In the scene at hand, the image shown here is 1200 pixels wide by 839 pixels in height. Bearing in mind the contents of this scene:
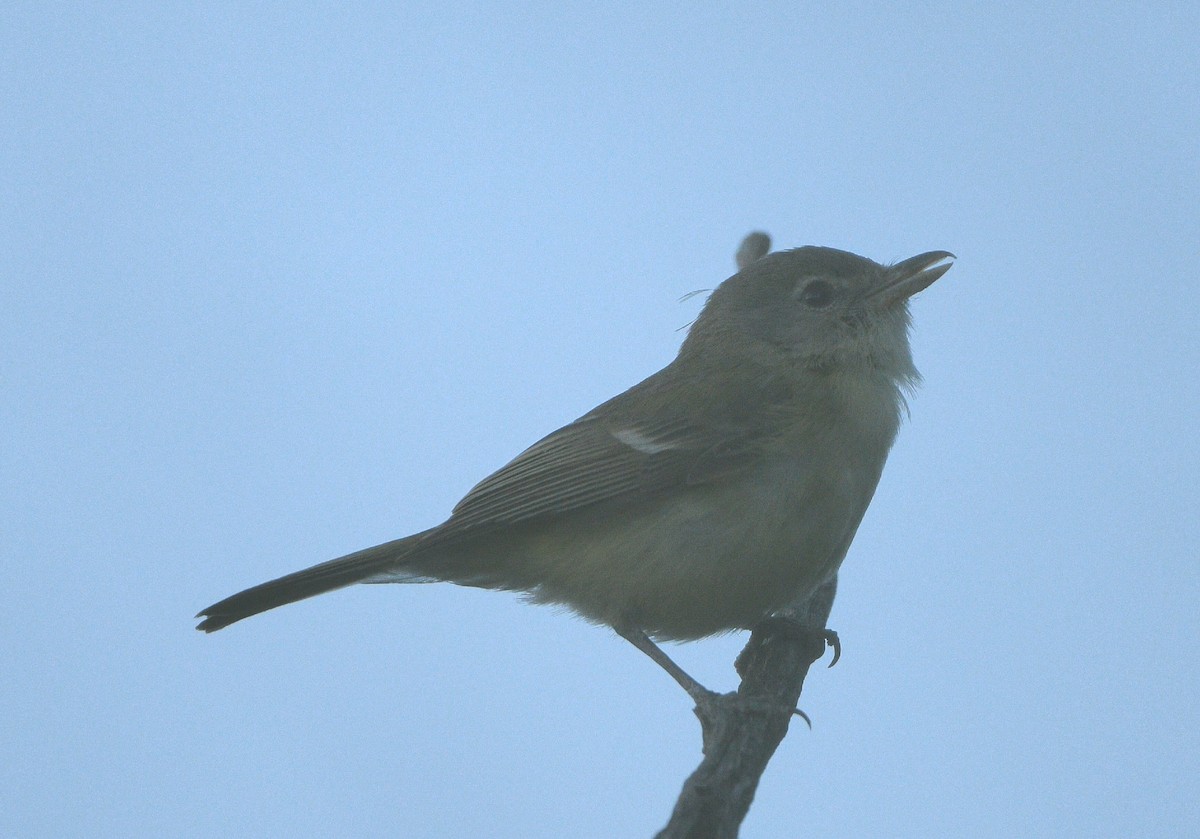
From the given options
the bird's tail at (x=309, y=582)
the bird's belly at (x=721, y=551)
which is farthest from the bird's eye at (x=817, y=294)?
the bird's tail at (x=309, y=582)

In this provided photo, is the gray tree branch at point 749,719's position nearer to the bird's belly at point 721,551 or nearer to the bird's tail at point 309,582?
the bird's belly at point 721,551

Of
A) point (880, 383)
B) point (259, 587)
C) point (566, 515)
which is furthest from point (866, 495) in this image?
point (259, 587)

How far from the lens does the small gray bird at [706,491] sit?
4570 millimetres

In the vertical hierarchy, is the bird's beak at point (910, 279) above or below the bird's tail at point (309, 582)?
above

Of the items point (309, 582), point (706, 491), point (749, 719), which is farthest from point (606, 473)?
point (309, 582)

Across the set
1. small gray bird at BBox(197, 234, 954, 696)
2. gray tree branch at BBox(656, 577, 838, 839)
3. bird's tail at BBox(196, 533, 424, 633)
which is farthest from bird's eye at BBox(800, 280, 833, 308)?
bird's tail at BBox(196, 533, 424, 633)

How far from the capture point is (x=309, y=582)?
493 centimetres

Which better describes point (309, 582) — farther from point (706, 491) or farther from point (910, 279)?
point (910, 279)

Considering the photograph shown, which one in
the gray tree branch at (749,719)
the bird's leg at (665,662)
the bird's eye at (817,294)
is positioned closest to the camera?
the gray tree branch at (749,719)

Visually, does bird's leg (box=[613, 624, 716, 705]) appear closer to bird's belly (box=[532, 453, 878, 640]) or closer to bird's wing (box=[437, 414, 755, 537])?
bird's belly (box=[532, 453, 878, 640])

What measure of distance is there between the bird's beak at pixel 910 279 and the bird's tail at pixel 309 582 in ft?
8.14

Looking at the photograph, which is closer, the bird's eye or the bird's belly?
the bird's belly

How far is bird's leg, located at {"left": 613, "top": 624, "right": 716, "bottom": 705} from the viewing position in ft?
14.5

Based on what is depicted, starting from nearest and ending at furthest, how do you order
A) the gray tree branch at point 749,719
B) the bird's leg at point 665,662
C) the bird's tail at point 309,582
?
the gray tree branch at point 749,719
the bird's leg at point 665,662
the bird's tail at point 309,582
